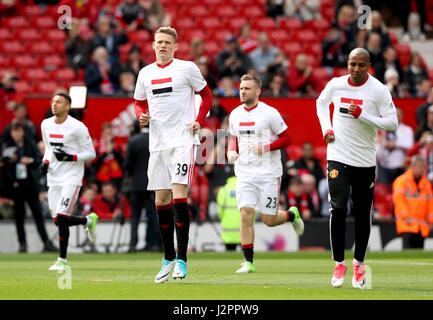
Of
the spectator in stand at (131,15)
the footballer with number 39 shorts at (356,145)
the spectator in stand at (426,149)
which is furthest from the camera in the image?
the spectator in stand at (131,15)

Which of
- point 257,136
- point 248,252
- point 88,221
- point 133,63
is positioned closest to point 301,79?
point 133,63

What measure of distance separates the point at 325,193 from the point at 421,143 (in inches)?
87.1

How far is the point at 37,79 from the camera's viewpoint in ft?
75.5

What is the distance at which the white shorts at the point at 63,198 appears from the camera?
13430mm

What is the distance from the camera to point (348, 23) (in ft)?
78.5

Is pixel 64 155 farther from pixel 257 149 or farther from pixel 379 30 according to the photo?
pixel 379 30

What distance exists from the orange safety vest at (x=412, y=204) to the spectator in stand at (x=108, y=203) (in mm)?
5390

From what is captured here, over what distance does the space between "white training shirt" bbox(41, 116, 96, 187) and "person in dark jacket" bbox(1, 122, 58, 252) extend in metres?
5.08

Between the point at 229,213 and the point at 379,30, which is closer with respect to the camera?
the point at 229,213

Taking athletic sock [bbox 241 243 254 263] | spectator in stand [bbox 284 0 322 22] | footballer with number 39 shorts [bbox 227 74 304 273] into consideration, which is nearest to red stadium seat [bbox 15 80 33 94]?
spectator in stand [bbox 284 0 322 22]

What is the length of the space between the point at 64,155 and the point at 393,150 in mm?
9199

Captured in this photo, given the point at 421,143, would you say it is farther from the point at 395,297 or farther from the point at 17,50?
the point at 395,297

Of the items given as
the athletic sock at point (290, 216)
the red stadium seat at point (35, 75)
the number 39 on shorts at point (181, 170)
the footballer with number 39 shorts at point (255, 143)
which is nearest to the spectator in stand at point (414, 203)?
the athletic sock at point (290, 216)

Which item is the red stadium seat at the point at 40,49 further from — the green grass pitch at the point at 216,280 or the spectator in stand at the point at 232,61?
the green grass pitch at the point at 216,280
